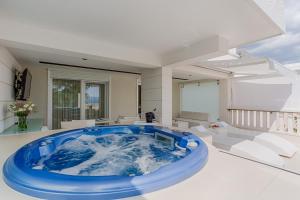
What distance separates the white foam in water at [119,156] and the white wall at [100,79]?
270 cm

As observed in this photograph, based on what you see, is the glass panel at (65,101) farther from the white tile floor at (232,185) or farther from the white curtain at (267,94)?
the white curtain at (267,94)

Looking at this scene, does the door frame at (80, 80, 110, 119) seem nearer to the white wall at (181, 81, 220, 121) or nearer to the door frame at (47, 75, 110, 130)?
the door frame at (47, 75, 110, 130)

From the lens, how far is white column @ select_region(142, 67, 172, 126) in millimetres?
5117

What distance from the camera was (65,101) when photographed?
227 inches

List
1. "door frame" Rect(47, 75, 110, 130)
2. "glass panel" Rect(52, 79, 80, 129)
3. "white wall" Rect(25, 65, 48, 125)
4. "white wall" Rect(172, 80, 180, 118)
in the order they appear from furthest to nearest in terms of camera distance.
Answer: "white wall" Rect(172, 80, 180, 118), "glass panel" Rect(52, 79, 80, 129), "door frame" Rect(47, 75, 110, 130), "white wall" Rect(25, 65, 48, 125)

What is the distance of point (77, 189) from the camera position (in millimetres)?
1263

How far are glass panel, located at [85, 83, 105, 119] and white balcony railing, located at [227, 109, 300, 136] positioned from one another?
5.94 m

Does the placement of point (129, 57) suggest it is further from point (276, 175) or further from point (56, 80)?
point (276, 175)

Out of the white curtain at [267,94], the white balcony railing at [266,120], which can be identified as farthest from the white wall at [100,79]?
the white curtain at [267,94]

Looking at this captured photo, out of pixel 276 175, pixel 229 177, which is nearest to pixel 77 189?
pixel 229 177

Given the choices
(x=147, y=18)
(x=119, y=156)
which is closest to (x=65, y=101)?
(x=119, y=156)

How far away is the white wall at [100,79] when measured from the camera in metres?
5.27

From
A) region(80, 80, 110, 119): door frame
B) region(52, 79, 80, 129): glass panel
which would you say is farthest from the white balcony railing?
region(52, 79, 80, 129): glass panel

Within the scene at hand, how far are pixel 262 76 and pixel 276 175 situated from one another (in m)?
6.09
